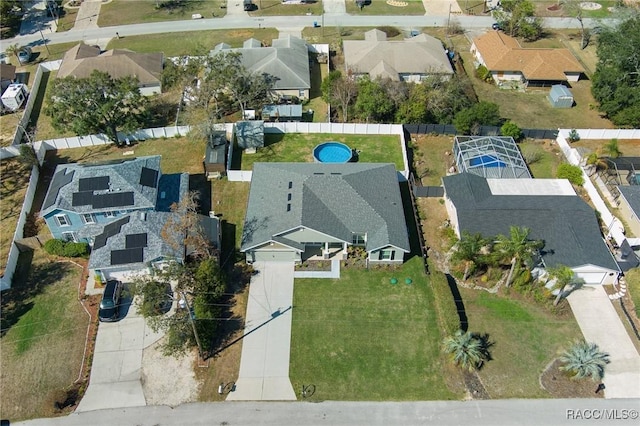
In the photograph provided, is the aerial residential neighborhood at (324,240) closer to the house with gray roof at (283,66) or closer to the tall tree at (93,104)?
the tall tree at (93,104)

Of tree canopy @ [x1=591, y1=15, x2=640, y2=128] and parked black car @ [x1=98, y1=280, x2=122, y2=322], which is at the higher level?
tree canopy @ [x1=591, y1=15, x2=640, y2=128]

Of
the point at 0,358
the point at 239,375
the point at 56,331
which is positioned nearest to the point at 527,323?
the point at 239,375

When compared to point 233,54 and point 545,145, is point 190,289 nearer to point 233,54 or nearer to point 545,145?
point 233,54

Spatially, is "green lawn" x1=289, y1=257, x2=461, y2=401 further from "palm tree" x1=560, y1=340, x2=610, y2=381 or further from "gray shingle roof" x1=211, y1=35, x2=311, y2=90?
"gray shingle roof" x1=211, y1=35, x2=311, y2=90

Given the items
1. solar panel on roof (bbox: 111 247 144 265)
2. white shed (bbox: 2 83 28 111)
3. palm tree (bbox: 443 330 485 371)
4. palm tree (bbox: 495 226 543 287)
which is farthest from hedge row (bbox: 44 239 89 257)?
palm tree (bbox: 495 226 543 287)

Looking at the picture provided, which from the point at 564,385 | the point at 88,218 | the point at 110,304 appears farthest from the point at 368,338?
the point at 88,218

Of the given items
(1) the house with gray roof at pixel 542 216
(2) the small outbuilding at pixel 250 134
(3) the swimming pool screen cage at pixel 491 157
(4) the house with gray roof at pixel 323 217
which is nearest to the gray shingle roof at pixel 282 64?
(2) the small outbuilding at pixel 250 134
